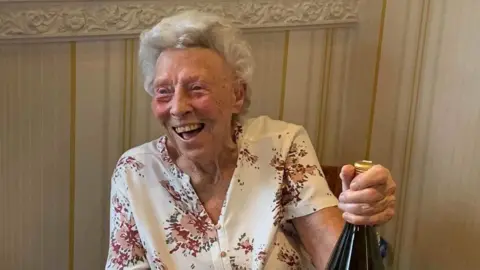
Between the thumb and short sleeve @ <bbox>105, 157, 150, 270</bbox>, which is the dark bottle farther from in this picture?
short sleeve @ <bbox>105, 157, 150, 270</bbox>

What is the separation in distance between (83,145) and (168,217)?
0.37 m

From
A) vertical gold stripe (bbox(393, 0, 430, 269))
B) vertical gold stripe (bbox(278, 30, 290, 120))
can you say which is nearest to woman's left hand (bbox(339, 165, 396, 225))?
vertical gold stripe (bbox(393, 0, 430, 269))

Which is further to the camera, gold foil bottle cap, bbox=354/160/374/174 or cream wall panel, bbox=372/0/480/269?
cream wall panel, bbox=372/0/480/269

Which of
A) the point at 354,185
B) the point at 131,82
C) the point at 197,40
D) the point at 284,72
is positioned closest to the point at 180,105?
the point at 197,40

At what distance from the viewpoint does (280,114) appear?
2049 millimetres

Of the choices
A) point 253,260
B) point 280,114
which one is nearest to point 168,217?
point 253,260

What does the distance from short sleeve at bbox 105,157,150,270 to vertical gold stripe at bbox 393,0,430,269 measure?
29.3 inches

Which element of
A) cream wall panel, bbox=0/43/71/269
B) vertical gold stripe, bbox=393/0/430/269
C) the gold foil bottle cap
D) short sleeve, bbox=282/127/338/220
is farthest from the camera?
vertical gold stripe, bbox=393/0/430/269

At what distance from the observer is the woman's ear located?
1.58 meters

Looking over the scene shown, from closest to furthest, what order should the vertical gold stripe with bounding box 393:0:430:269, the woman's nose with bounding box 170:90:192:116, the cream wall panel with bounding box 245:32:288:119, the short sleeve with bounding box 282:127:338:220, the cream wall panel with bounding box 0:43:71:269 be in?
the woman's nose with bounding box 170:90:192:116, the short sleeve with bounding box 282:127:338:220, the cream wall panel with bounding box 0:43:71:269, the vertical gold stripe with bounding box 393:0:430:269, the cream wall panel with bounding box 245:32:288:119

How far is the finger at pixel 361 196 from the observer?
110cm

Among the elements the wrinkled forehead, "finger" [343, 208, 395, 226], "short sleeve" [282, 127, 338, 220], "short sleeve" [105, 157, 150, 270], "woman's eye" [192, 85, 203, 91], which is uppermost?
the wrinkled forehead

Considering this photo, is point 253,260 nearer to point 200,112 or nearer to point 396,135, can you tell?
point 200,112

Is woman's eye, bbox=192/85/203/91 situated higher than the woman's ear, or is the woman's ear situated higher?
woman's eye, bbox=192/85/203/91
